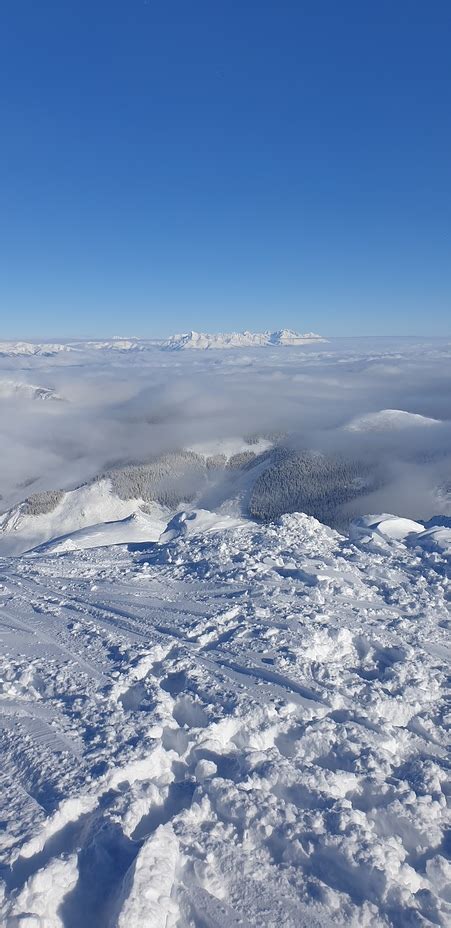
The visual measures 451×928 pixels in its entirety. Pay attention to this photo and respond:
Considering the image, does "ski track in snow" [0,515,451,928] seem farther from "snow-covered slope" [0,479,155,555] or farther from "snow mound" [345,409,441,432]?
"snow mound" [345,409,441,432]

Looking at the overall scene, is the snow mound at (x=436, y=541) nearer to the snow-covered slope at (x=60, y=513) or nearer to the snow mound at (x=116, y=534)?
the snow mound at (x=116, y=534)

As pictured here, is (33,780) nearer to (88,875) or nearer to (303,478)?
(88,875)

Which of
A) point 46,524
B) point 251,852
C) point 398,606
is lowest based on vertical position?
point 46,524

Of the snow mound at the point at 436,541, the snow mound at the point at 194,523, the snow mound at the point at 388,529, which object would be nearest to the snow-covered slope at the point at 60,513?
the snow mound at the point at 194,523

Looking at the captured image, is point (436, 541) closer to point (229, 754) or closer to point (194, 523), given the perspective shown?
point (229, 754)

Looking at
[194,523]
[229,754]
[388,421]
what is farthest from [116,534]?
[388,421]

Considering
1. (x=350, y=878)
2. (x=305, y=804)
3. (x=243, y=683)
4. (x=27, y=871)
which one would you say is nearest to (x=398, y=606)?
(x=243, y=683)

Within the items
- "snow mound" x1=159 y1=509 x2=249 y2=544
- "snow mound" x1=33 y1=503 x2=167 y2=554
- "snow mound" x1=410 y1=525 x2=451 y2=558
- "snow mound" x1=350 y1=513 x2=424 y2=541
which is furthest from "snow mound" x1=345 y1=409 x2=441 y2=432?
"snow mound" x1=410 y1=525 x2=451 y2=558
